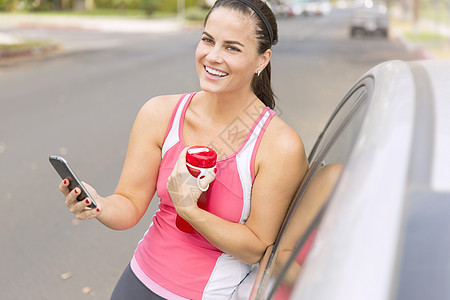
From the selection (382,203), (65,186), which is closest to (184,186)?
(65,186)

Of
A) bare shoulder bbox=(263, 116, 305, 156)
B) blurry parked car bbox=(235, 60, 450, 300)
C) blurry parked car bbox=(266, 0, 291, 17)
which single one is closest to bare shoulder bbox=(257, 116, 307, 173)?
bare shoulder bbox=(263, 116, 305, 156)

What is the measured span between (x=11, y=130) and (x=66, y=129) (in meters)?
0.71

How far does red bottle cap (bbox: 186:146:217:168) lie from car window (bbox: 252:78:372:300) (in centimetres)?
30

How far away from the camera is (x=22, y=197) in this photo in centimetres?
548

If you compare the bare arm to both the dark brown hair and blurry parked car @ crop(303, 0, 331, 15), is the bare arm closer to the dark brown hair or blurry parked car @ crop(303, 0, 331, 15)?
the dark brown hair

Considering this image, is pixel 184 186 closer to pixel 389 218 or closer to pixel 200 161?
pixel 200 161

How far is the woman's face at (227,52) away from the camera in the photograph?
2117mm

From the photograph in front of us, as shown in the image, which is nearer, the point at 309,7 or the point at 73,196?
the point at 73,196

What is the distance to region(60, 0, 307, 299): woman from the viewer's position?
2.00 m

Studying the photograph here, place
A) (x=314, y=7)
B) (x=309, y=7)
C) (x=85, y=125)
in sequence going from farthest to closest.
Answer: (x=314, y=7) → (x=309, y=7) → (x=85, y=125)

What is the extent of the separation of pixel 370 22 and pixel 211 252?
86.1ft

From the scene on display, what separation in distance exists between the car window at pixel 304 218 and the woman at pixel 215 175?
0.36 ft

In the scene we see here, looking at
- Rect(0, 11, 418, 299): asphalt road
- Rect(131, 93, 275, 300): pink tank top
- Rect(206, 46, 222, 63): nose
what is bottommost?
Rect(0, 11, 418, 299): asphalt road

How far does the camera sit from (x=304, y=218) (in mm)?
1619
